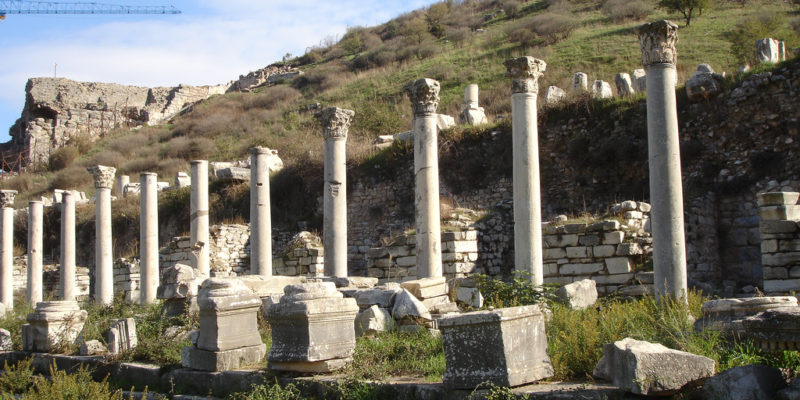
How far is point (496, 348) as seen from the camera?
5.78 m

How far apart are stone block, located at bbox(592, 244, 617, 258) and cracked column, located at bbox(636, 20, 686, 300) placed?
3.03 metres

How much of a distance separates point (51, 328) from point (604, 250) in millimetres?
10524

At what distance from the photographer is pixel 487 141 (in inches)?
876

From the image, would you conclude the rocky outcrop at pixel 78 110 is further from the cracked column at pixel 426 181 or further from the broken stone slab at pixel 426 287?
the broken stone slab at pixel 426 287

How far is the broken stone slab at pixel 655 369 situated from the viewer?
5125 millimetres

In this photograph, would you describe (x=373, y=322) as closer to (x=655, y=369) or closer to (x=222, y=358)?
(x=222, y=358)

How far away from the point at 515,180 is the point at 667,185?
2.73m

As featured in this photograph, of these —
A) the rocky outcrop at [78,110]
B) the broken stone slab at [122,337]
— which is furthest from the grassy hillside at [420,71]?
the broken stone slab at [122,337]

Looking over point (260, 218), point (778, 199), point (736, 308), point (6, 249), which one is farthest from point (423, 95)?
point (6, 249)

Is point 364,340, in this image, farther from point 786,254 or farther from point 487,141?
point 487,141

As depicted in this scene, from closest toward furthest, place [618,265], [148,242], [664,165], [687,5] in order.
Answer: [664,165] < [618,265] < [148,242] < [687,5]

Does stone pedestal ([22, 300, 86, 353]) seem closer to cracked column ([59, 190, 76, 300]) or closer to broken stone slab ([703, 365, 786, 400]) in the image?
cracked column ([59, 190, 76, 300])

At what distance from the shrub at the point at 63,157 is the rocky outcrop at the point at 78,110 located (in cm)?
164

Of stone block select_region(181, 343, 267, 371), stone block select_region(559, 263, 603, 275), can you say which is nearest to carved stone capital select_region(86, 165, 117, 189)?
stone block select_region(559, 263, 603, 275)
